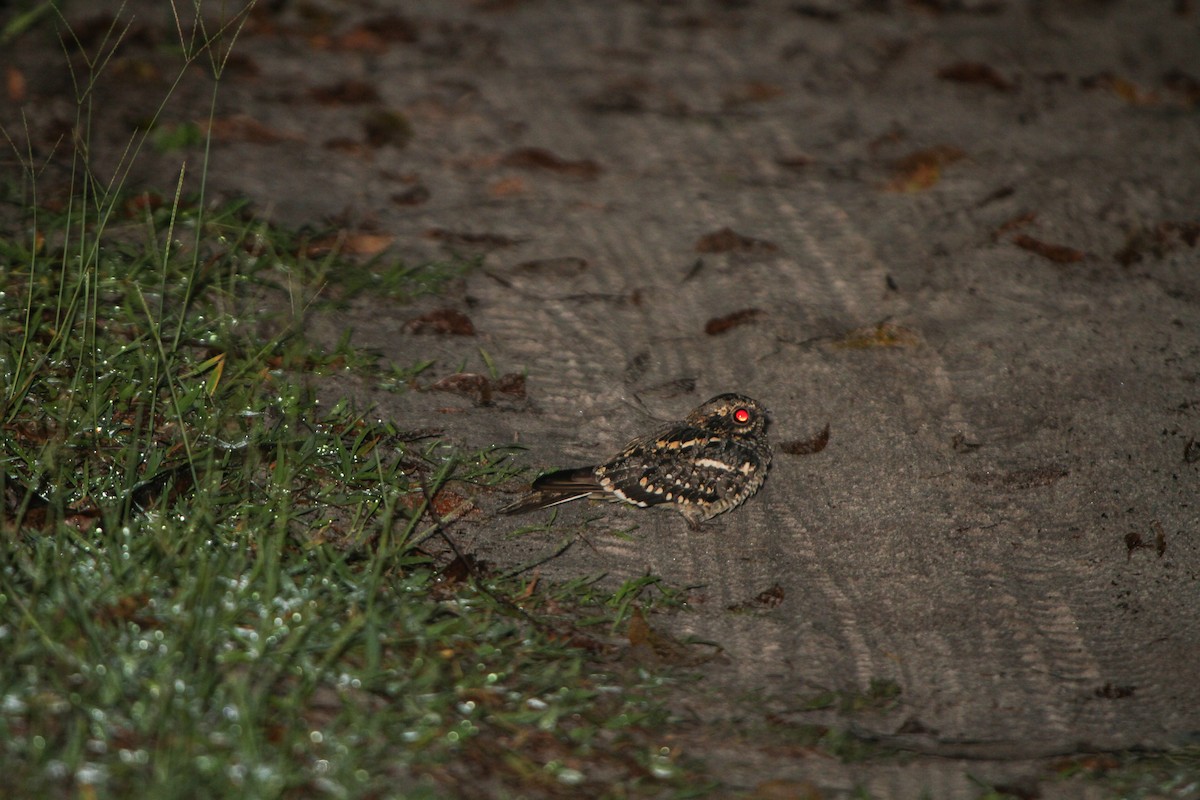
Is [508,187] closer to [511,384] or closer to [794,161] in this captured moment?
[794,161]

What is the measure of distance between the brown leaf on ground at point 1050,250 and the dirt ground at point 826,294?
0.05m

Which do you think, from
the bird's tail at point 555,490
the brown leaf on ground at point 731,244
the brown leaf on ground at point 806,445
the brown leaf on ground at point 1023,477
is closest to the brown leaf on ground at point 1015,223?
the brown leaf on ground at point 731,244

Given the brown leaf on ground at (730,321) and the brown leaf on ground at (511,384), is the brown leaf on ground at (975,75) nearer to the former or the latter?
the brown leaf on ground at (730,321)

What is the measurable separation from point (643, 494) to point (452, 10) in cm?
490

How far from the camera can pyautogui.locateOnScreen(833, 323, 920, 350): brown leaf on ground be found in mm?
4293

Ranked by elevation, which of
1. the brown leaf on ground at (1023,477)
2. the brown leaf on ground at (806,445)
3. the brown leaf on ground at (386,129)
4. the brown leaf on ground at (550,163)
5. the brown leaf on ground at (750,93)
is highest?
the brown leaf on ground at (386,129)

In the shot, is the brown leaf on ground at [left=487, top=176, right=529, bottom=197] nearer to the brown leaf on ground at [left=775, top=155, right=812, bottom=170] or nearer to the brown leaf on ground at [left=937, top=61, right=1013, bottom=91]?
the brown leaf on ground at [left=775, top=155, right=812, bottom=170]

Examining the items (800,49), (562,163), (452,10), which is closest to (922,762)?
(562,163)

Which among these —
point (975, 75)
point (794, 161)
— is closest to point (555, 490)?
Answer: point (794, 161)

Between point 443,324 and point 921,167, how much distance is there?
8.91 feet

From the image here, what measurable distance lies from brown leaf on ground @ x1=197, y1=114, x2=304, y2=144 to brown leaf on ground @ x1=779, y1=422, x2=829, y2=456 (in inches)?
126

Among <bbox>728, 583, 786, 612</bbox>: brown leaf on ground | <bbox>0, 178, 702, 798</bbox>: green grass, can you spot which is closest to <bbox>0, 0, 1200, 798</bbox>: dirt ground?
<bbox>728, 583, 786, 612</bbox>: brown leaf on ground

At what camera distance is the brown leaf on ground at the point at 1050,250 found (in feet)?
15.4

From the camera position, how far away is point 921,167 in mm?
5543
